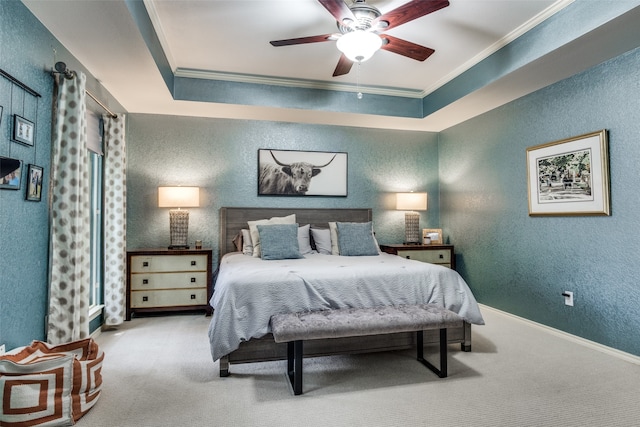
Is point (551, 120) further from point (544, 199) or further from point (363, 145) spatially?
point (363, 145)

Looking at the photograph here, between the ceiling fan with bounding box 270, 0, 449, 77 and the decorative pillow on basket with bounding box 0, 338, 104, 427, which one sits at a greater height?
the ceiling fan with bounding box 270, 0, 449, 77

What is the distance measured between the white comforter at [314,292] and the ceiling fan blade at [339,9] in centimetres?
184

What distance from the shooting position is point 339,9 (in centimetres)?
231

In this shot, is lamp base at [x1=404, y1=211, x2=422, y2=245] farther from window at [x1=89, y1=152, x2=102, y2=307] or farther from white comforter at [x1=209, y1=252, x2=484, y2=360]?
window at [x1=89, y1=152, x2=102, y2=307]

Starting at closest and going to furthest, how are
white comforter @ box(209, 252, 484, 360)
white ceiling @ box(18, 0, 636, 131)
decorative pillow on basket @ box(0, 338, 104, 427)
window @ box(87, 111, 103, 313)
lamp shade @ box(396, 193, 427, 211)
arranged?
decorative pillow on basket @ box(0, 338, 104, 427) → white comforter @ box(209, 252, 484, 360) → white ceiling @ box(18, 0, 636, 131) → window @ box(87, 111, 103, 313) → lamp shade @ box(396, 193, 427, 211)

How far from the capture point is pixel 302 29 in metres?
3.15

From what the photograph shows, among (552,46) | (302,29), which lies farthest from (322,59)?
(552,46)

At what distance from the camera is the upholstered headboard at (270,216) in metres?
4.59

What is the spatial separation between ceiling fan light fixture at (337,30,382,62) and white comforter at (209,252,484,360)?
163 cm

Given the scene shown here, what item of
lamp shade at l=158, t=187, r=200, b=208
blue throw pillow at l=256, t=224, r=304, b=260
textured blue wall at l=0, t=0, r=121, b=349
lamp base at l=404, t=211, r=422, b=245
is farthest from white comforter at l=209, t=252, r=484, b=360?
lamp base at l=404, t=211, r=422, b=245

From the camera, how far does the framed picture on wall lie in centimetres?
304

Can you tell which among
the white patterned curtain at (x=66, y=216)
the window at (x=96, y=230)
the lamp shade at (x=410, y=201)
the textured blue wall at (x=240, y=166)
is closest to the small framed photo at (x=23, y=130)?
the white patterned curtain at (x=66, y=216)

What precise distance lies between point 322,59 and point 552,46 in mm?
2019

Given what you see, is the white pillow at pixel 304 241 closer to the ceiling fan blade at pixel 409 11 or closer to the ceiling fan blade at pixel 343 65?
the ceiling fan blade at pixel 343 65
